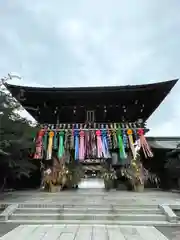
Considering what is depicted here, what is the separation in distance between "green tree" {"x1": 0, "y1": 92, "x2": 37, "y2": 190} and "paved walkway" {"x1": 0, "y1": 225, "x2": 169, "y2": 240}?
2640 millimetres

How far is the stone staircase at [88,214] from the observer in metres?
5.68

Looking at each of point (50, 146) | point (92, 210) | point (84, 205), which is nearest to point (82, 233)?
point (92, 210)

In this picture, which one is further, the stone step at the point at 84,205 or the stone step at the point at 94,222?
the stone step at the point at 84,205

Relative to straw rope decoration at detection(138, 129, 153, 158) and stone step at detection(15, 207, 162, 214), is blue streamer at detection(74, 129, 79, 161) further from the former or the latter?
stone step at detection(15, 207, 162, 214)

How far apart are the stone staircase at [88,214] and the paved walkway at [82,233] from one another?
0.41 meters

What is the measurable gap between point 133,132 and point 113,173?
2.20 m

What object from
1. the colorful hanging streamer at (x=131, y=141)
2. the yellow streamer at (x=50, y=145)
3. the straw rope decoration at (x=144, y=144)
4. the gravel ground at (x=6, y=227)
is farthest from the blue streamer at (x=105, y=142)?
the gravel ground at (x=6, y=227)

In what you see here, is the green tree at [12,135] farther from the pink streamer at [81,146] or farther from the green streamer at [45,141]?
the pink streamer at [81,146]

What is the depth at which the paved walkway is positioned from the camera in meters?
4.44

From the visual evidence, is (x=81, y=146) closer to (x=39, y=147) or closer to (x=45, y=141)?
(x=45, y=141)

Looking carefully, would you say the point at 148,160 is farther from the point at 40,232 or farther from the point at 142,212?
the point at 40,232

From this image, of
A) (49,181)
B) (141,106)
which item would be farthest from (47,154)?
(141,106)

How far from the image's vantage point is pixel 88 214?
5969 millimetres

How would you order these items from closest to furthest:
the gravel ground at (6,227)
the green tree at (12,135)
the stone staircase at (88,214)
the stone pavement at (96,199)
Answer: the gravel ground at (6,227)
the stone staircase at (88,214)
the stone pavement at (96,199)
the green tree at (12,135)
